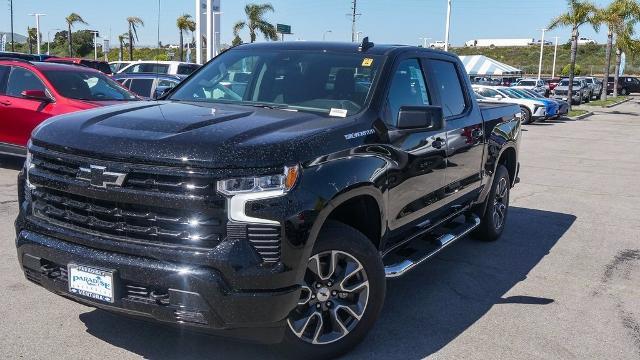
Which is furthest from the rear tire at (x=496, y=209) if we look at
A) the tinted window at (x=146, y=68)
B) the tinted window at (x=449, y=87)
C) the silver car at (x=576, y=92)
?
the silver car at (x=576, y=92)

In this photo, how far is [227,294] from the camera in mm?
3086

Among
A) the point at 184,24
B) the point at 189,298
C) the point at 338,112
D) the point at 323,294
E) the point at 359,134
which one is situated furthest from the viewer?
the point at 184,24

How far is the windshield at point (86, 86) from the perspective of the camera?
31.4 feet

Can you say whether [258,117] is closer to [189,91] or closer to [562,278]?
[189,91]

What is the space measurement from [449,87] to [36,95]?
6.35 metres

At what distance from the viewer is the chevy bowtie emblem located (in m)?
3.22

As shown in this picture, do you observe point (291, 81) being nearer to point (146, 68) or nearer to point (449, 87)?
point (449, 87)

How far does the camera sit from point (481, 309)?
4848 mm

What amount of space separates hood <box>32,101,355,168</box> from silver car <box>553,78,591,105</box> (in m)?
38.2

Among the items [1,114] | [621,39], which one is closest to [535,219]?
[1,114]

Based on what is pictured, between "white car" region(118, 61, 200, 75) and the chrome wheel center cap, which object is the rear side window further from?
"white car" region(118, 61, 200, 75)

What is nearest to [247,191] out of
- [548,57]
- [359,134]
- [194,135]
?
[194,135]

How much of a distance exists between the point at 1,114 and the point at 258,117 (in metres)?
7.30

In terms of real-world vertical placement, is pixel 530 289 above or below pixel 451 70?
below
